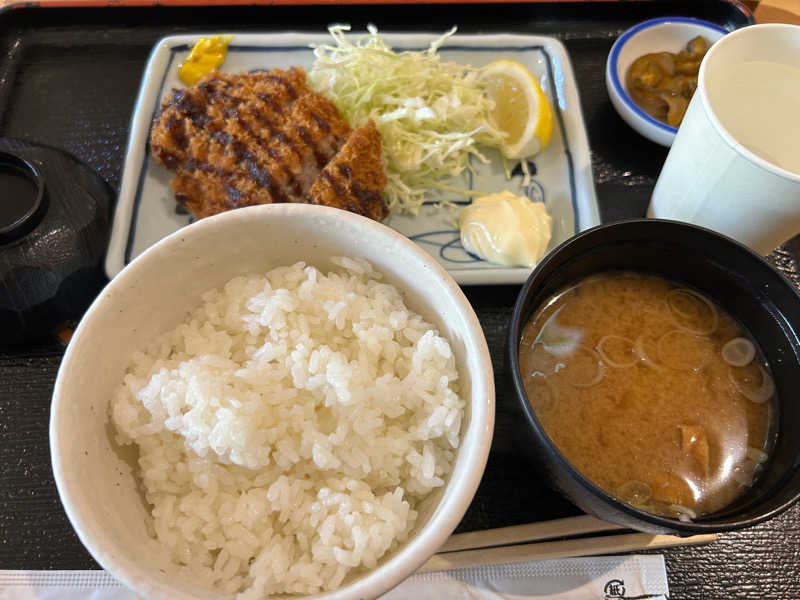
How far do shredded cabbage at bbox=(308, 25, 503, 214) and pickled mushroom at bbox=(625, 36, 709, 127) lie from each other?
627 mm

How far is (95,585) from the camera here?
1.55 meters

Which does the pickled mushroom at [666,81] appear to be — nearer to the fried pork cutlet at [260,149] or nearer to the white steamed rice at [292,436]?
the fried pork cutlet at [260,149]

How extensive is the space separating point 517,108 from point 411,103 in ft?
1.49

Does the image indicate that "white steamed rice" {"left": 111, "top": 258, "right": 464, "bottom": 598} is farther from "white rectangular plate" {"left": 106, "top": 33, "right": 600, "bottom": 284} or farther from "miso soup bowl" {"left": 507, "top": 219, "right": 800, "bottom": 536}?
"white rectangular plate" {"left": 106, "top": 33, "right": 600, "bottom": 284}

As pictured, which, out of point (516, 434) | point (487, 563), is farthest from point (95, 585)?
point (516, 434)

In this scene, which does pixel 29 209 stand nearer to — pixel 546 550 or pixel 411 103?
pixel 411 103

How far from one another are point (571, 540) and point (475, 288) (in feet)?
2.92

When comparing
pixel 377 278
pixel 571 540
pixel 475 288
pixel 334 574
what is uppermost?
pixel 377 278

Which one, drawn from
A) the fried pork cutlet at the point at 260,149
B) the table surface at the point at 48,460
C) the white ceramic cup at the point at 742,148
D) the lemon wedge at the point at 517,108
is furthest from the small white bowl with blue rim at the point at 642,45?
the fried pork cutlet at the point at 260,149

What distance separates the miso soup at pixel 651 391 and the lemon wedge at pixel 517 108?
2.85ft

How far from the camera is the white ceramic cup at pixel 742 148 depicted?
159 centimetres

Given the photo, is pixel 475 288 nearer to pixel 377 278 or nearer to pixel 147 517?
pixel 377 278

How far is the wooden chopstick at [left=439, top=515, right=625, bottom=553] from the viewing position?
1547 mm

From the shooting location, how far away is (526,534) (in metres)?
1.55
